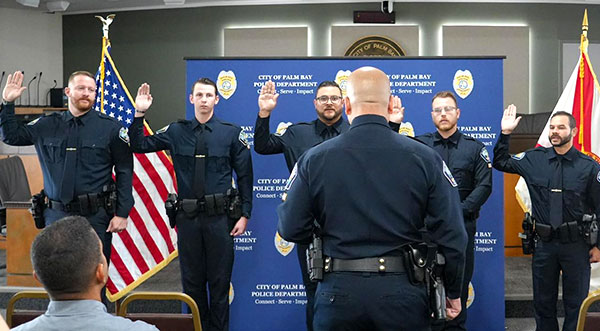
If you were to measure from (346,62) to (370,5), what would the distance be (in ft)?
24.0

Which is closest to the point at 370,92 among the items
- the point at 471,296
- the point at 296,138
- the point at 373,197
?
the point at 373,197

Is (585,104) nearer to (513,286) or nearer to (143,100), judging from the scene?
(513,286)

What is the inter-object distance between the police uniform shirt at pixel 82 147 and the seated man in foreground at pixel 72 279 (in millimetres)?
2531

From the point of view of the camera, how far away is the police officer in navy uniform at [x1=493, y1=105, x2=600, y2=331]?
409 centimetres

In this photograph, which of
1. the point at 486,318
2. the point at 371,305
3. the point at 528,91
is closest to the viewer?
the point at 371,305

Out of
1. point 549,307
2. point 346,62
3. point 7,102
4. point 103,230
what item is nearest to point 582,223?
point 549,307

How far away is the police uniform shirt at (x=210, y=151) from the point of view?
4.18m

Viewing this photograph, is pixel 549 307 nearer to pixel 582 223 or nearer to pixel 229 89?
pixel 582 223

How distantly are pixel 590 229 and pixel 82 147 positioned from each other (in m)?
3.19

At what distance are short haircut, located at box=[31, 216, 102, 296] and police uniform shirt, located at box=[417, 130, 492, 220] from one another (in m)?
3.07

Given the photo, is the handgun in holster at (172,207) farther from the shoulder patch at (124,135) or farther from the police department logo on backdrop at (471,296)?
the police department logo on backdrop at (471,296)

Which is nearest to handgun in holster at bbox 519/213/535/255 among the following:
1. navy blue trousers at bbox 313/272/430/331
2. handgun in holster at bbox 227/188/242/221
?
handgun in holster at bbox 227/188/242/221

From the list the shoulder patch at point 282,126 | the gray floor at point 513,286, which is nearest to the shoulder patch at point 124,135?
the shoulder patch at point 282,126

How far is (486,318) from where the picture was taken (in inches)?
185
